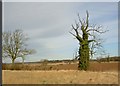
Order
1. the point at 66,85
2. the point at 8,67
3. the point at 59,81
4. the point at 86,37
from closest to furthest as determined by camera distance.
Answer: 1. the point at 66,85
2. the point at 59,81
3. the point at 8,67
4. the point at 86,37

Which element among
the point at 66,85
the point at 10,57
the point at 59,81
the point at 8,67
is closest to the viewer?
the point at 66,85

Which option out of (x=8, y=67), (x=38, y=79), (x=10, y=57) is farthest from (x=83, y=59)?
(x=10, y=57)

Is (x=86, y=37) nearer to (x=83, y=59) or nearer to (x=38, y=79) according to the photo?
(x=83, y=59)

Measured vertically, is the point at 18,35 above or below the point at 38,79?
above

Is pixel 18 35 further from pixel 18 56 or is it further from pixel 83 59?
pixel 83 59

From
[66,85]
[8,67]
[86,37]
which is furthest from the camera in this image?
[86,37]

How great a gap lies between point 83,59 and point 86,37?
3088mm

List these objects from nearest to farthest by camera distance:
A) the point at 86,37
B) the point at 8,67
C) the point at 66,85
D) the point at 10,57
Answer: the point at 66,85 < the point at 8,67 < the point at 86,37 < the point at 10,57

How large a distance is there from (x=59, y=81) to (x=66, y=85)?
1508 millimetres

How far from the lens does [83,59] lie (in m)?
33.4

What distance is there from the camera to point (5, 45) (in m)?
57.8

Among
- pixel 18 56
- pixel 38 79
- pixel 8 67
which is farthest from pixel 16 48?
pixel 38 79

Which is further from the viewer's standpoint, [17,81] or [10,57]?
[10,57]

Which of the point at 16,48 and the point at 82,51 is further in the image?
the point at 16,48
